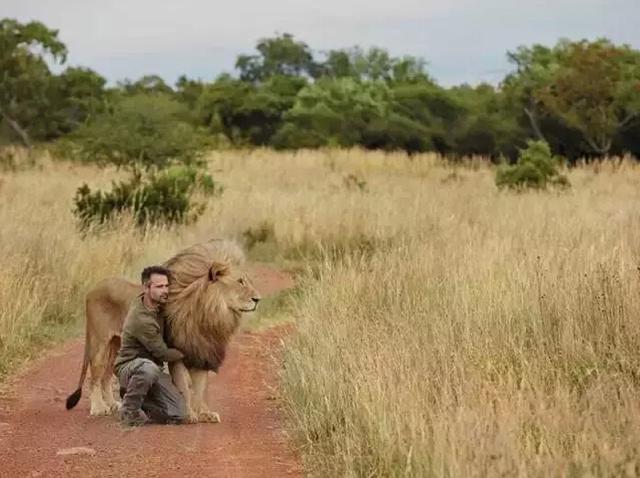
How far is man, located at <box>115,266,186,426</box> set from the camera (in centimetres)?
774

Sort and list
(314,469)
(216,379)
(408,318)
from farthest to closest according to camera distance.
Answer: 1. (216,379)
2. (408,318)
3. (314,469)

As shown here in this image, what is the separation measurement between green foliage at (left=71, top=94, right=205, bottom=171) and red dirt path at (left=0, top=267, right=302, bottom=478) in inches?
704

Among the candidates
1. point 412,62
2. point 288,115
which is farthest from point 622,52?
point 412,62

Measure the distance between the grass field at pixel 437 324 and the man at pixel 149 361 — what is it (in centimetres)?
79

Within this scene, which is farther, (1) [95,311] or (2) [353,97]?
(2) [353,97]

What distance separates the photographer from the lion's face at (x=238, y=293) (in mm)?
7793

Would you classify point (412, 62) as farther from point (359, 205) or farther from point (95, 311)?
point (95, 311)

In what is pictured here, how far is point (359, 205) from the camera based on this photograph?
18641 mm

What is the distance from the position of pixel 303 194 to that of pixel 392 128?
82.8ft

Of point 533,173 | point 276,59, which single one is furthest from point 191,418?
point 276,59

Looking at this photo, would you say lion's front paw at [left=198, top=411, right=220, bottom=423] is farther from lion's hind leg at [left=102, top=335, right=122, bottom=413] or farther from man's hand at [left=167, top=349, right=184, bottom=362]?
lion's hind leg at [left=102, top=335, right=122, bottom=413]

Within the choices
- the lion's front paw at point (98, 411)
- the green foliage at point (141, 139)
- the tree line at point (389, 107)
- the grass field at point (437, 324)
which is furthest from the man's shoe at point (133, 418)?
the tree line at point (389, 107)


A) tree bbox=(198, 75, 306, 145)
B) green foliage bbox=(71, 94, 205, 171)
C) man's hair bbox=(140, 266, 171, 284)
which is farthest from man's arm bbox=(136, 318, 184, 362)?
tree bbox=(198, 75, 306, 145)

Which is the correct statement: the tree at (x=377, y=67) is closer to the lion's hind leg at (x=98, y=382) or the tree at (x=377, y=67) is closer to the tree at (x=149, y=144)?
the tree at (x=149, y=144)
